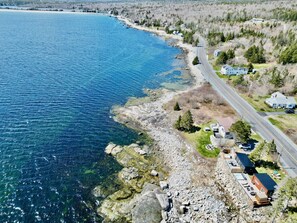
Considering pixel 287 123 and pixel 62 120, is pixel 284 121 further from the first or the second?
pixel 62 120

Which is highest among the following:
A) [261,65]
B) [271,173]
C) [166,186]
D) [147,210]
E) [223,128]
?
[223,128]

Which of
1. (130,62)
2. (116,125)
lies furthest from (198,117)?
(130,62)

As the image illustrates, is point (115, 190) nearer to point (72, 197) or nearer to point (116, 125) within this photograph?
point (72, 197)

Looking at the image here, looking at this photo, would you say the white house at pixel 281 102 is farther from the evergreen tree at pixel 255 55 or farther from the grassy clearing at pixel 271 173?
the evergreen tree at pixel 255 55

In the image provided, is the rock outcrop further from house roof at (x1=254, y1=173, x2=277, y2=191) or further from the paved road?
the paved road

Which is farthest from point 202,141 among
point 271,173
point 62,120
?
point 62,120

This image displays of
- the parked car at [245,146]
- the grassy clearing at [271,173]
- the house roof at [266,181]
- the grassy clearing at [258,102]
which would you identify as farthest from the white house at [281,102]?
the house roof at [266,181]

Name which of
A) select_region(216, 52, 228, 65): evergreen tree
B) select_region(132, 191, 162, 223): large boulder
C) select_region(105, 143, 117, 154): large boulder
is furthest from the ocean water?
select_region(216, 52, 228, 65): evergreen tree
